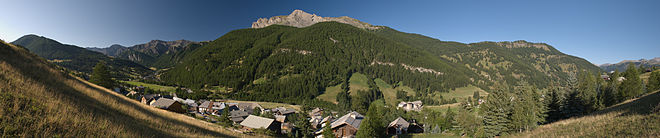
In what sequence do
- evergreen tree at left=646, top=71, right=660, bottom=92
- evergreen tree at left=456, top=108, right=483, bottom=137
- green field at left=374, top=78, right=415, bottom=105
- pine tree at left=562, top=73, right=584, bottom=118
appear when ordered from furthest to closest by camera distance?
green field at left=374, top=78, right=415, bottom=105 → evergreen tree at left=646, top=71, right=660, bottom=92 → pine tree at left=562, top=73, right=584, bottom=118 → evergreen tree at left=456, top=108, right=483, bottom=137

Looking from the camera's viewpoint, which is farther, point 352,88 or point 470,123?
point 352,88

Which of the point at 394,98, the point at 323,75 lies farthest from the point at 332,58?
the point at 394,98

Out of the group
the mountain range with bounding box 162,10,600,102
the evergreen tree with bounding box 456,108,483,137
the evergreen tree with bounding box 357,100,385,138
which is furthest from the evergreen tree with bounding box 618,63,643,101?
the mountain range with bounding box 162,10,600,102

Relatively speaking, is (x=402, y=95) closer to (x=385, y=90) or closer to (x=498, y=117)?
(x=385, y=90)

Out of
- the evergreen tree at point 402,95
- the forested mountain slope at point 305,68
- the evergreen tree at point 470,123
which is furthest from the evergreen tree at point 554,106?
the forested mountain slope at point 305,68

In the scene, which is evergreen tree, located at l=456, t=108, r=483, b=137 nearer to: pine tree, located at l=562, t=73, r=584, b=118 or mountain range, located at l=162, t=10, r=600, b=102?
pine tree, located at l=562, t=73, r=584, b=118

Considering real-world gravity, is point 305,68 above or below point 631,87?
above

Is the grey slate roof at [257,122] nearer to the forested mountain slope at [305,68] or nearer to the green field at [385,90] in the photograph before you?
the forested mountain slope at [305,68]

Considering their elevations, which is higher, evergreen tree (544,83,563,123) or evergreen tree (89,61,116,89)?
evergreen tree (89,61,116,89)

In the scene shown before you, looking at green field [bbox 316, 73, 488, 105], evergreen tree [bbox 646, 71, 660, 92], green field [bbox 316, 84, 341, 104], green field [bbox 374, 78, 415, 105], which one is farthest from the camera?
green field [bbox 374, 78, 415, 105]

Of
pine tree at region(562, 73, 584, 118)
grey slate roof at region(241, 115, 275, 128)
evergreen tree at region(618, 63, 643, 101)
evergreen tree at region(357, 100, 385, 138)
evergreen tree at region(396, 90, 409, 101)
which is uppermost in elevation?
evergreen tree at region(618, 63, 643, 101)

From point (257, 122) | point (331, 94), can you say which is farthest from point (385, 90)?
point (257, 122)

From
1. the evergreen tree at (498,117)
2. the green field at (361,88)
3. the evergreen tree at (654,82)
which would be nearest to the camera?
the evergreen tree at (498,117)

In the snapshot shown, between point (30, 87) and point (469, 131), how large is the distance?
4559 cm
